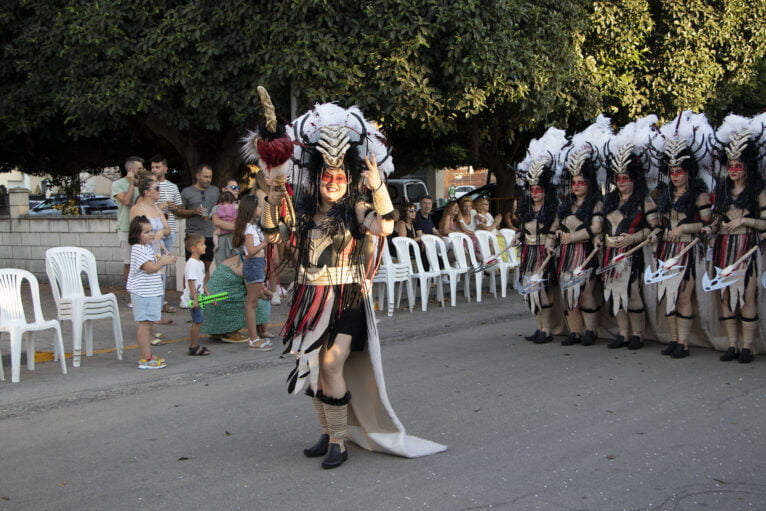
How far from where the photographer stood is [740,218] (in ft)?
25.2

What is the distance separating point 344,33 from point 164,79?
279 centimetres

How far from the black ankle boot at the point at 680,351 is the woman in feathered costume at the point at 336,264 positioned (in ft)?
12.2

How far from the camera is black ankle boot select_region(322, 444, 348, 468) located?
5.00 meters

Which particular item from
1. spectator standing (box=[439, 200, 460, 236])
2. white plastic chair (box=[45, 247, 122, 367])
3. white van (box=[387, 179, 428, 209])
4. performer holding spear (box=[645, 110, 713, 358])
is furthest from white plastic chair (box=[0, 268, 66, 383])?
white van (box=[387, 179, 428, 209])

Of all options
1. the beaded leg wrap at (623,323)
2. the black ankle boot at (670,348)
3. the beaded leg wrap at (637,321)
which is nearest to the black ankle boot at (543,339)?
the beaded leg wrap at (623,323)

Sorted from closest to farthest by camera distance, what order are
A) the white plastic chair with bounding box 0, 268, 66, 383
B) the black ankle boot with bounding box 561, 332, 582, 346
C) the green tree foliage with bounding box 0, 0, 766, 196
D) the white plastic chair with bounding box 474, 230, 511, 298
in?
the white plastic chair with bounding box 0, 268, 66, 383 < the black ankle boot with bounding box 561, 332, 582, 346 < the green tree foliage with bounding box 0, 0, 766, 196 < the white plastic chair with bounding box 474, 230, 511, 298

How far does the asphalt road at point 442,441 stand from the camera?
4.52m

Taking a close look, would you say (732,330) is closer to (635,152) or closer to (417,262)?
(635,152)

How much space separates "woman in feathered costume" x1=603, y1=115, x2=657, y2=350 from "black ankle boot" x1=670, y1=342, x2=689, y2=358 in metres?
0.50

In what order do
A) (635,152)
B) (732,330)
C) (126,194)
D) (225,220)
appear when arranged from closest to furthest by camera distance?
(732,330)
(635,152)
(225,220)
(126,194)

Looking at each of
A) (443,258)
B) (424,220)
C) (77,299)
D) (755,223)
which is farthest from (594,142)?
(77,299)

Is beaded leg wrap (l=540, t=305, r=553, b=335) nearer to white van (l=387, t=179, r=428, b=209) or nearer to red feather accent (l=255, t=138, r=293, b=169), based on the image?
red feather accent (l=255, t=138, r=293, b=169)

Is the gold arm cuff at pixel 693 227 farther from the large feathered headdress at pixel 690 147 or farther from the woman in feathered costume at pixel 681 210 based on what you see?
the large feathered headdress at pixel 690 147

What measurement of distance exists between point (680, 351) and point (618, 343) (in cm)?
74
